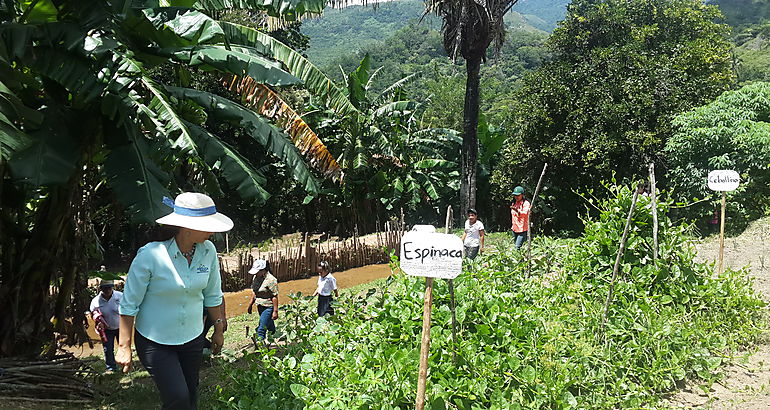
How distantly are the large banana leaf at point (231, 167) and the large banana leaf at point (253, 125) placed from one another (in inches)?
10.5

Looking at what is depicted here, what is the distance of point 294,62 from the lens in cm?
752

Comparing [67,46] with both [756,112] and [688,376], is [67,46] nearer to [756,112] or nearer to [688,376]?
[688,376]

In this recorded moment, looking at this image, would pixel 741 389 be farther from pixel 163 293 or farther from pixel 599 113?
pixel 599 113

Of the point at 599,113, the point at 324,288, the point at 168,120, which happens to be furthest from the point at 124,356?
the point at 599,113

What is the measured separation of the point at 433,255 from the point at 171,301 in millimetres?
1581

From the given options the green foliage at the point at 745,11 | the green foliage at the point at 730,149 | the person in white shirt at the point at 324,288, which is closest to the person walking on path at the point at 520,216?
the person in white shirt at the point at 324,288

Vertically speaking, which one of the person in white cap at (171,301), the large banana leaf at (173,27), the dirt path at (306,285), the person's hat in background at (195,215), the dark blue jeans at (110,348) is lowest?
the dirt path at (306,285)

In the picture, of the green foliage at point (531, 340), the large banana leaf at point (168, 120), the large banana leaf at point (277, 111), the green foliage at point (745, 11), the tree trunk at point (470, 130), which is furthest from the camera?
the green foliage at point (745, 11)

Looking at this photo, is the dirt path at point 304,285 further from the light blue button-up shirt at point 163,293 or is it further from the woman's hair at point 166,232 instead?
the light blue button-up shirt at point 163,293

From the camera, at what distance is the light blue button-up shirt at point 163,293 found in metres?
3.28

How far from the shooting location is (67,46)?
4.32 m

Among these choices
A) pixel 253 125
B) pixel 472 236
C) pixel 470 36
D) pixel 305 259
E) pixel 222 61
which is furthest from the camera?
pixel 470 36

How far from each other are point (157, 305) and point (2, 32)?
8.12 feet

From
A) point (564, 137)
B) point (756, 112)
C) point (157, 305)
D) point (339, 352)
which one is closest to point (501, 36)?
point (564, 137)
